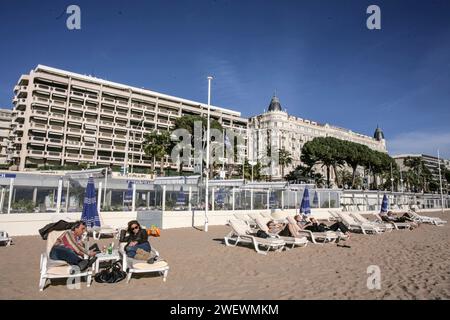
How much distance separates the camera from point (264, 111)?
296 ft

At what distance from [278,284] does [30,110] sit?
53.4 m

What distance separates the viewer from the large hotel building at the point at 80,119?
158ft

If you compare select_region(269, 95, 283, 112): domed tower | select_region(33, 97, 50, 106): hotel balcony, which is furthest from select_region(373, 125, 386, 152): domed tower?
select_region(33, 97, 50, 106): hotel balcony

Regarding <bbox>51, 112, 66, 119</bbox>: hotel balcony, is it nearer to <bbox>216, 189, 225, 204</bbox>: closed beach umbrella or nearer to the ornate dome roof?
<bbox>216, 189, 225, 204</bbox>: closed beach umbrella

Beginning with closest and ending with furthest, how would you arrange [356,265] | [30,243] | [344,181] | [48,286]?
[48,286]
[356,265]
[30,243]
[344,181]

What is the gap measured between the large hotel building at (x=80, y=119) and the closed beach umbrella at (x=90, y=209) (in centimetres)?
3999

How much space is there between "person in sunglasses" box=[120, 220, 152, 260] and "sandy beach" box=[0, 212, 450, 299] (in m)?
0.43

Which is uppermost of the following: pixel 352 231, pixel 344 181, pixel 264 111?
pixel 264 111

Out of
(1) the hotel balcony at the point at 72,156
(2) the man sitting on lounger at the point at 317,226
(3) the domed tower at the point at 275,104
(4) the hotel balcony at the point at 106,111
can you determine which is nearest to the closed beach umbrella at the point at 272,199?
(2) the man sitting on lounger at the point at 317,226

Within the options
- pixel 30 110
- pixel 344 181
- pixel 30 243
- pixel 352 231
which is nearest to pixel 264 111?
pixel 344 181

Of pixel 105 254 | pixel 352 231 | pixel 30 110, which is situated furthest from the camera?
pixel 30 110

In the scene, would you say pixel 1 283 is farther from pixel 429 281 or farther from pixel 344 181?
pixel 344 181

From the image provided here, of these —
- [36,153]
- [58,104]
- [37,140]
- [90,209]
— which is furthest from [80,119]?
[90,209]
